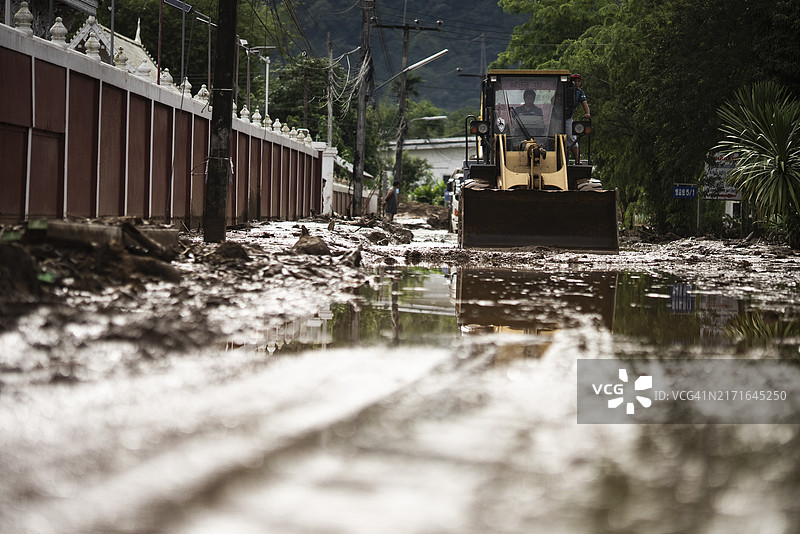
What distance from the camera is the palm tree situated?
1798 cm

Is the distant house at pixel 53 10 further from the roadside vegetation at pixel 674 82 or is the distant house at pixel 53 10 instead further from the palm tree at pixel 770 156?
the palm tree at pixel 770 156

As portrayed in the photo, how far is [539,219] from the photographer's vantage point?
17.3m

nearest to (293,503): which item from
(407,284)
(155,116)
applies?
(407,284)

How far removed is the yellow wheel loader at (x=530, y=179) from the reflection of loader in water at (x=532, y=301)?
5.38m

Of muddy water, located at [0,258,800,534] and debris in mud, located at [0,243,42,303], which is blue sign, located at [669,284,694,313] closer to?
muddy water, located at [0,258,800,534]

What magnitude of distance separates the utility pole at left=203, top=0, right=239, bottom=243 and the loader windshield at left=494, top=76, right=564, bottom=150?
7915 millimetres

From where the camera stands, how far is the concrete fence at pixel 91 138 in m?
12.8

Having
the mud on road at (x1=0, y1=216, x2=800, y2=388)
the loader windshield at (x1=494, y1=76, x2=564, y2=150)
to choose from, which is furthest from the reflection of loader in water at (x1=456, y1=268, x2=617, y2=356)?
the loader windshield at (x1=494, y1=76, x2=564, y2=150)

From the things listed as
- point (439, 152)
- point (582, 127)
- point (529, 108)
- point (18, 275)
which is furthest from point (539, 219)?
point (439, 152)

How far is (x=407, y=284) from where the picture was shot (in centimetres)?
1007

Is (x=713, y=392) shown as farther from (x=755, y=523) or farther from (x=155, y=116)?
(x=155, y=116)

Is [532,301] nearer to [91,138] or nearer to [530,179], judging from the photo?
[91,138]

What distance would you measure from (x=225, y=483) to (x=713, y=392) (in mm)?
2591

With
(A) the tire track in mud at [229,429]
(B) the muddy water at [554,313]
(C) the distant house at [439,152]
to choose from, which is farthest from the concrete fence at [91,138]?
(C) the distant house at [439,152]
